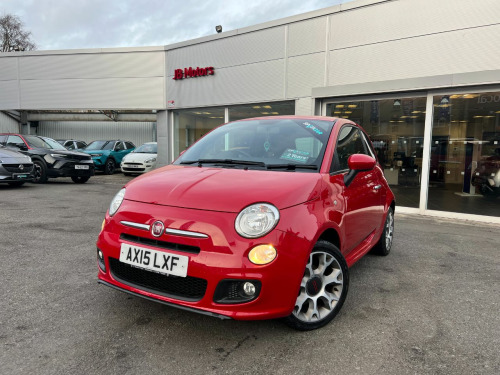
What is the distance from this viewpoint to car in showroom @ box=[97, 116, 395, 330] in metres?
2.02

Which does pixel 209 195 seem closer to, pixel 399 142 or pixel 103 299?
pixel 103 299

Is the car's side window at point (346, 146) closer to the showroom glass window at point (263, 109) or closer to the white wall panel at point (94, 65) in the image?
the showroom glass window at point (263, 109)

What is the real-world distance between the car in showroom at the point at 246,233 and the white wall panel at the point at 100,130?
24510mm

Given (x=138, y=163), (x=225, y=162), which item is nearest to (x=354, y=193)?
(x=225, y=162)

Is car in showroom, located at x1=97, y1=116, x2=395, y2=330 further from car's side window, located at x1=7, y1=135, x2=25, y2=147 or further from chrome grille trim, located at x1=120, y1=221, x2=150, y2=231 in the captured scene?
car's side window, located at x1=7, y1=135, x2=25, y2=147

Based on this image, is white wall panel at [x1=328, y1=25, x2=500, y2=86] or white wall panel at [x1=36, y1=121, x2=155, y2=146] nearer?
white wall panel at [x1=328, y1=25, x2=500, y2=86]

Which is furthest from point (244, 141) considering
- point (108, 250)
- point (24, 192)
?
point (24, 192)

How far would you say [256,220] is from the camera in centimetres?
207

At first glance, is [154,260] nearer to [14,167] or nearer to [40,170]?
[14,167]

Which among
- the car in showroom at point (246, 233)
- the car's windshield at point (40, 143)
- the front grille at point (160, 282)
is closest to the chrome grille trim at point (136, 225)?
the car in showroom at point (246, 233)

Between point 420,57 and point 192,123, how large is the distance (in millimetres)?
7776

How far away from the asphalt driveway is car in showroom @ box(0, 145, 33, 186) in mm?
5929

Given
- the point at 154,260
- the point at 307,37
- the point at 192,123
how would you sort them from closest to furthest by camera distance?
1. the point at 154,260
2. the point at 307,37
3. the point at 192,123

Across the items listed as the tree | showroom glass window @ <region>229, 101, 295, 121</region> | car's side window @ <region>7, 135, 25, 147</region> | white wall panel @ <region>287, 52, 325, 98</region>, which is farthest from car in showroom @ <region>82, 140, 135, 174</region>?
the tree
